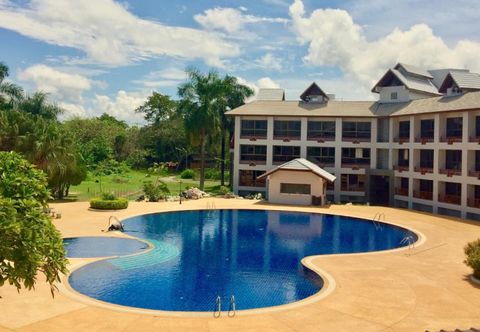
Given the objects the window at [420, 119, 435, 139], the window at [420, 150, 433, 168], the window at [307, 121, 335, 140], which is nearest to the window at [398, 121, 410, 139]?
the window at [420, 119, 435, 139]

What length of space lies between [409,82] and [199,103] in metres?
24.3

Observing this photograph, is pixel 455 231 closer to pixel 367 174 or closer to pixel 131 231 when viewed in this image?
pixel 367 174

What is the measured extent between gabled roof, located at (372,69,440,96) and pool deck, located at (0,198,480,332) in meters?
29.1

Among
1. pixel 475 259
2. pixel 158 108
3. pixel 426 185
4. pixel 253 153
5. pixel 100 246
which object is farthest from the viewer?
pixel 158 108

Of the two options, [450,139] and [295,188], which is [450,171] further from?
[295,188]

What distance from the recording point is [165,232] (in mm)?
32219

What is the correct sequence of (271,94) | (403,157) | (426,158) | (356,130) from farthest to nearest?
(271,94) → (356,130) → (403,157) → (426,158)

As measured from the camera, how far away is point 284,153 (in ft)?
171

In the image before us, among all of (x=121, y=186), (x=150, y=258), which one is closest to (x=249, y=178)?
(x=121, y=186)

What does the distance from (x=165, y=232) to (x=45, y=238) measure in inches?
878

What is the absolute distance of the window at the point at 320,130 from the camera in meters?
50.9

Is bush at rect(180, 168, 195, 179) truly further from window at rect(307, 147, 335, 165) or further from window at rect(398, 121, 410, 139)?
window at rect(398, 121, 410, 139)

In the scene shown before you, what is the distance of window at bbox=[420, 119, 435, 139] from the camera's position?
44.4 m

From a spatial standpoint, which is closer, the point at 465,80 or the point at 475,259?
the point at 475,259
